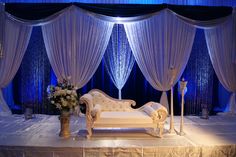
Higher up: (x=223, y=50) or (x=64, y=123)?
(x=223, y=50)

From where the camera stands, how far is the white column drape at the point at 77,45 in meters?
6.69

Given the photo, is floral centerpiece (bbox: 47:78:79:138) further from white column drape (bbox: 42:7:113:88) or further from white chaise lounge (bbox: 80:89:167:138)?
white column drape (bbox: 42:7:113:88)

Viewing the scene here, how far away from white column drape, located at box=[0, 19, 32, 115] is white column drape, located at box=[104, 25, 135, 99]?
1839 mm

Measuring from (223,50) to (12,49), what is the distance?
4718 mm

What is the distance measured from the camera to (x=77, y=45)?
6.71m

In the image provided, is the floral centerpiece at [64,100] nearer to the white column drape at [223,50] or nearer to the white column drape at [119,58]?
the white column drape at [119,58]

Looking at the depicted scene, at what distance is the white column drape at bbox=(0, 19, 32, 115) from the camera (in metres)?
6.70

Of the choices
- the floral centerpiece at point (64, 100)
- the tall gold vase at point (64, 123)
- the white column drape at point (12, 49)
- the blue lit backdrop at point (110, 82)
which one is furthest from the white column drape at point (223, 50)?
the white column drape at point (12, 49)

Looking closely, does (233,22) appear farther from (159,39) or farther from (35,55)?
(35,55)

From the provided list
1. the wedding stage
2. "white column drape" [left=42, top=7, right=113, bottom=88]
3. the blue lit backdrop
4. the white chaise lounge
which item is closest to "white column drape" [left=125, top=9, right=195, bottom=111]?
the blue lit backdrop

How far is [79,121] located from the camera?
6168 mm

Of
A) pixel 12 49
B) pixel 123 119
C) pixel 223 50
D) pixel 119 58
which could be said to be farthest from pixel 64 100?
pixel 223 50

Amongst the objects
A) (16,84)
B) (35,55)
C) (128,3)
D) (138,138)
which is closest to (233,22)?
(128,3)

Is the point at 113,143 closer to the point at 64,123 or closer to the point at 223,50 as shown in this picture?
the point at 64,123
